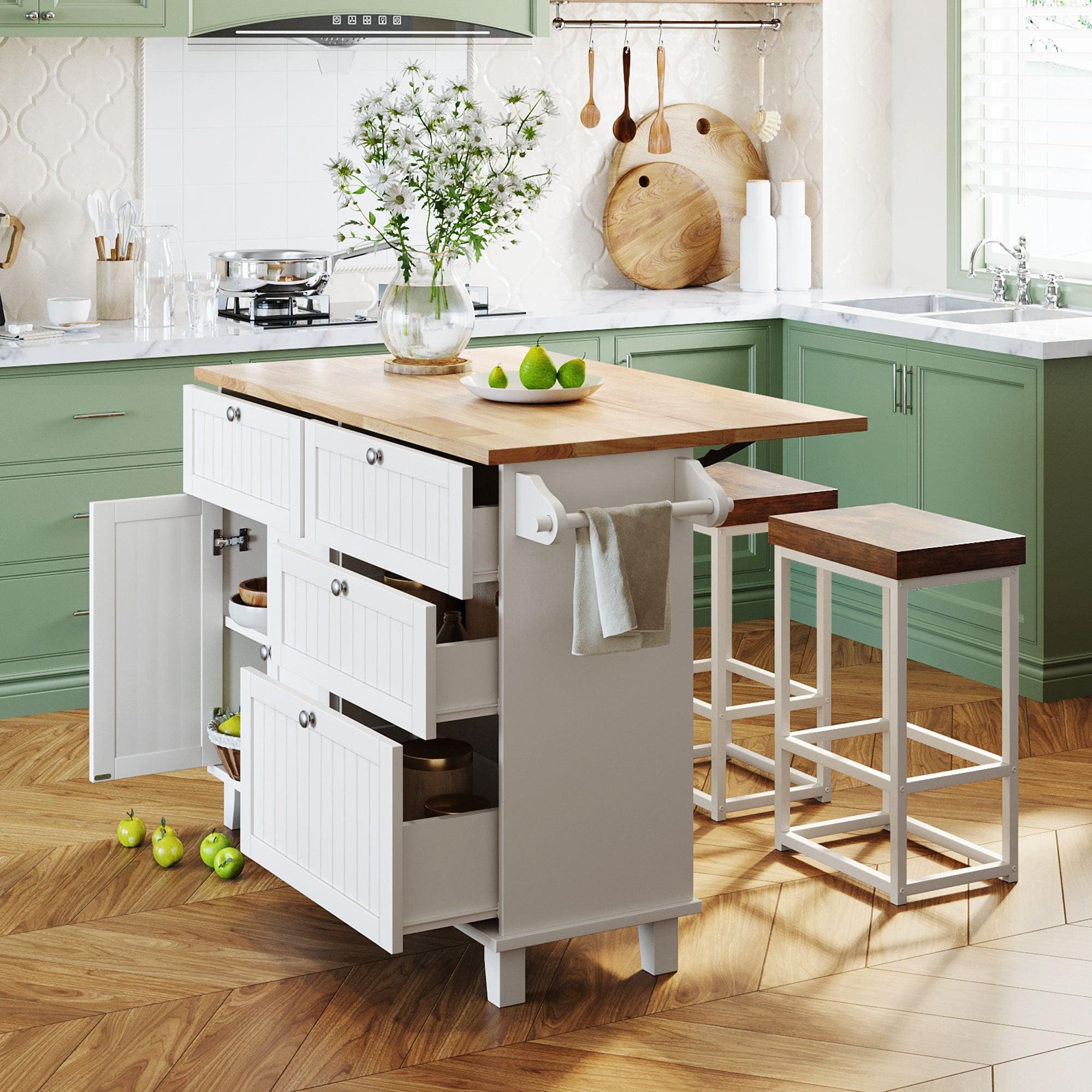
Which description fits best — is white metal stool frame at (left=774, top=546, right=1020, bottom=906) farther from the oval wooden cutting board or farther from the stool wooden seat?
the oval wooden cutting board

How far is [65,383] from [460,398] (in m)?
1.53

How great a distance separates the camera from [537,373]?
9.00 feet

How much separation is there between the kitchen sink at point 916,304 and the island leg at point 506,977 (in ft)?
9.37

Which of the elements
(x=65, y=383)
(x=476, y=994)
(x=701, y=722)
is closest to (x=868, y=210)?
(x=701, y=722)

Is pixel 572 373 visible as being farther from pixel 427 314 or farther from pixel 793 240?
pixel 793 240

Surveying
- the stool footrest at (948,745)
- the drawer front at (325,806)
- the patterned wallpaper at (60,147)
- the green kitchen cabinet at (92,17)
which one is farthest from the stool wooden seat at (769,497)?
the patterned wallpaper at (60,147)

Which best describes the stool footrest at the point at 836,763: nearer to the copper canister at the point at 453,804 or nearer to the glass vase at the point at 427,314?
the copper canister at the point at 453,804

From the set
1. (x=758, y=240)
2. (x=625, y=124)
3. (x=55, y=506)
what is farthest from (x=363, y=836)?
(x=625, y=124)

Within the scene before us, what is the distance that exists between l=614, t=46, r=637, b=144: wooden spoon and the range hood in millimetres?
562

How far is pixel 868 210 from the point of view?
5.31m

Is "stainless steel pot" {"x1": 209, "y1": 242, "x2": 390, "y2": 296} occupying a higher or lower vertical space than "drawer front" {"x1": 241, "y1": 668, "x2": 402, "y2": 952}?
higher

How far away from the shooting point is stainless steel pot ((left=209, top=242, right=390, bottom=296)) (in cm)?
435

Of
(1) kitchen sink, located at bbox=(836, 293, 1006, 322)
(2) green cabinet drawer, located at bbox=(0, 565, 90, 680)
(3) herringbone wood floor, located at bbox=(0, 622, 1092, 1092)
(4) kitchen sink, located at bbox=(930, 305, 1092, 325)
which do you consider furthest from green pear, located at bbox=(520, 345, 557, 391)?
(1) kitchen sink, located at bbox=(836, 293, 1006, 322)

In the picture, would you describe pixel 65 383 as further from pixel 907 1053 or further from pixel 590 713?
pixel 907 1053
